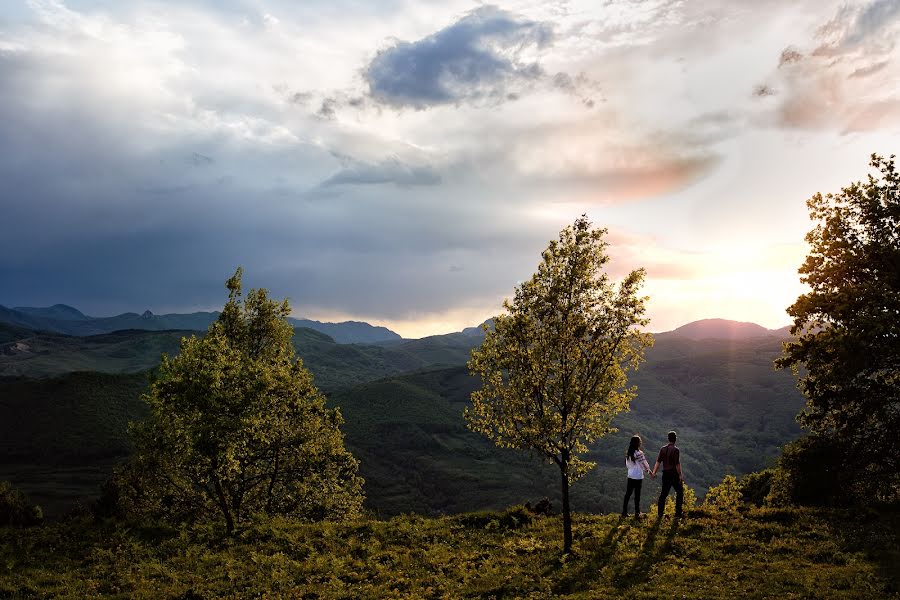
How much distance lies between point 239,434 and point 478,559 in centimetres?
1388

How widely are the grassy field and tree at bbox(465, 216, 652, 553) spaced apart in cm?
369

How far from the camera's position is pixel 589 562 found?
2108cm

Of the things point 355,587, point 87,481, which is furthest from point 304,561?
point 87,481

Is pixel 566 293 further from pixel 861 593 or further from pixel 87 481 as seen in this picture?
pixel 87 481

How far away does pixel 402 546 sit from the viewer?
2473 centimetres

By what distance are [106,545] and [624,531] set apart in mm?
24658

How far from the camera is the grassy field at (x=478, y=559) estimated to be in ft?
60.8

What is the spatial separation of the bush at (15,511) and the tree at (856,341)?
44.6 m

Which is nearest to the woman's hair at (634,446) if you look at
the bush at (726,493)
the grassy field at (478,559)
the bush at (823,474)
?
the grassy field at (478,559)

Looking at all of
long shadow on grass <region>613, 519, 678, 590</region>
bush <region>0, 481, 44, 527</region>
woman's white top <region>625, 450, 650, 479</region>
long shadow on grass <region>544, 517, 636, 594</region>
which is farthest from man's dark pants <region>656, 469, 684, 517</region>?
bush <region>0, 481, 44, 527</region>

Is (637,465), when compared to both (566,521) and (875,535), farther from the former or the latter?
(875,535)

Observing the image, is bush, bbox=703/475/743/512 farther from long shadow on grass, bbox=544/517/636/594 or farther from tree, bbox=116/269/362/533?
tree, bbox=116/269/362/533

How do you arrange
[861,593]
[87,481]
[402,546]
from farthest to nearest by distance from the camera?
[87,481] < [402,546] < [861,593]

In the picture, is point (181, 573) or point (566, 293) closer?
point (181, 573)
